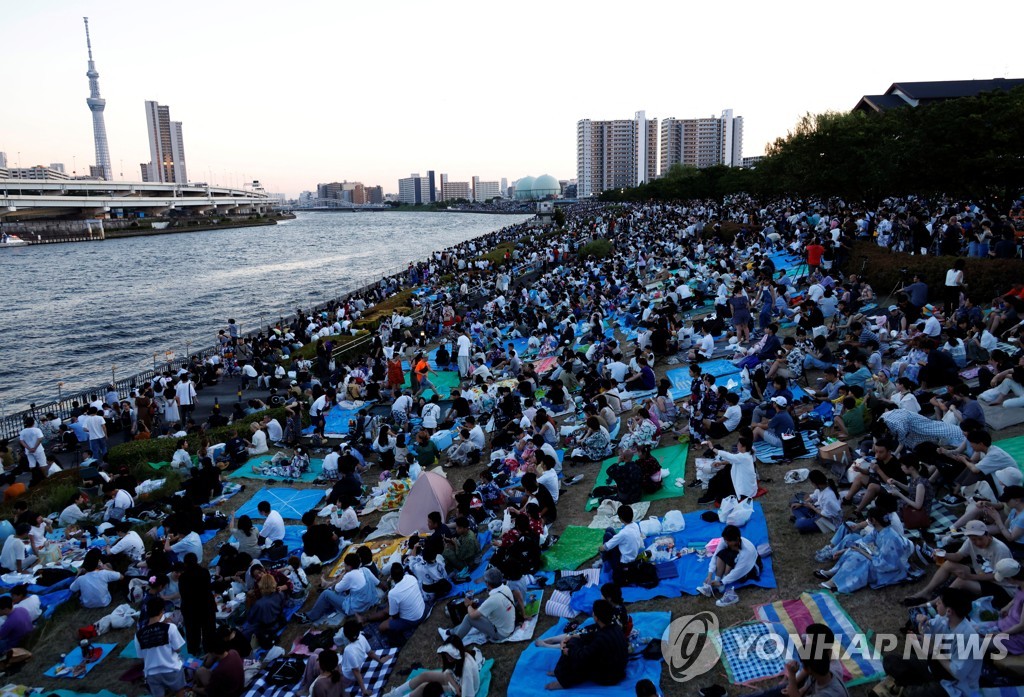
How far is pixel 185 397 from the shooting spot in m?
16.0

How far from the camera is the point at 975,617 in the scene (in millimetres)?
5008

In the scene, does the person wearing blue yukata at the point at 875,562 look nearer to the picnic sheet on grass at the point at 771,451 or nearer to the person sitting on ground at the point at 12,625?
the picnic sheet on grass at the point at 771,451

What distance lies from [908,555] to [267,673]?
245 inches

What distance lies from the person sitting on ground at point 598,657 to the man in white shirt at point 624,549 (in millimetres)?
1333

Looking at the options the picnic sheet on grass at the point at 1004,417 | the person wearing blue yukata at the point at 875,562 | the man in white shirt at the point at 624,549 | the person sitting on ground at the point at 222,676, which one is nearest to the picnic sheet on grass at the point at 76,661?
the person sitting on ground at the point at 222,676

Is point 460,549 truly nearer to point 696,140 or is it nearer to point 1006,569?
point 1006,569

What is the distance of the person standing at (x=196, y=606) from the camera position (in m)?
6.89

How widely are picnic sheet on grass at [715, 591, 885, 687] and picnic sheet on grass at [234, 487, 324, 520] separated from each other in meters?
7.01

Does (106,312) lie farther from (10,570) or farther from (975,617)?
(975,617)

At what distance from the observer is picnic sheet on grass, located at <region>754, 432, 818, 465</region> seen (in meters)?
8.70

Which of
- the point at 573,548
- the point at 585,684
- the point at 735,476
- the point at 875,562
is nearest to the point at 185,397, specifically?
the point at 573,548

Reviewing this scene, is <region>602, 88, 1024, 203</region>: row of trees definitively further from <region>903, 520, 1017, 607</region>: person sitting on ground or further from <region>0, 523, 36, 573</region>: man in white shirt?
<region>0, 523, 36, 573</region>: man in white shirt

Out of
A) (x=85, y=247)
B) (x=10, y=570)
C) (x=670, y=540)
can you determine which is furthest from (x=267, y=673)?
(x=85, y=247)

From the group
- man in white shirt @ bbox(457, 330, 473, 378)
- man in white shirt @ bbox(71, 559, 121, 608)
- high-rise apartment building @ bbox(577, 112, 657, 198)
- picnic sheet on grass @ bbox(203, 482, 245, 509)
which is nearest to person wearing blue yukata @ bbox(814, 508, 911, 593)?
man in white shirt @ bbox(71, 559, 121, 608)
